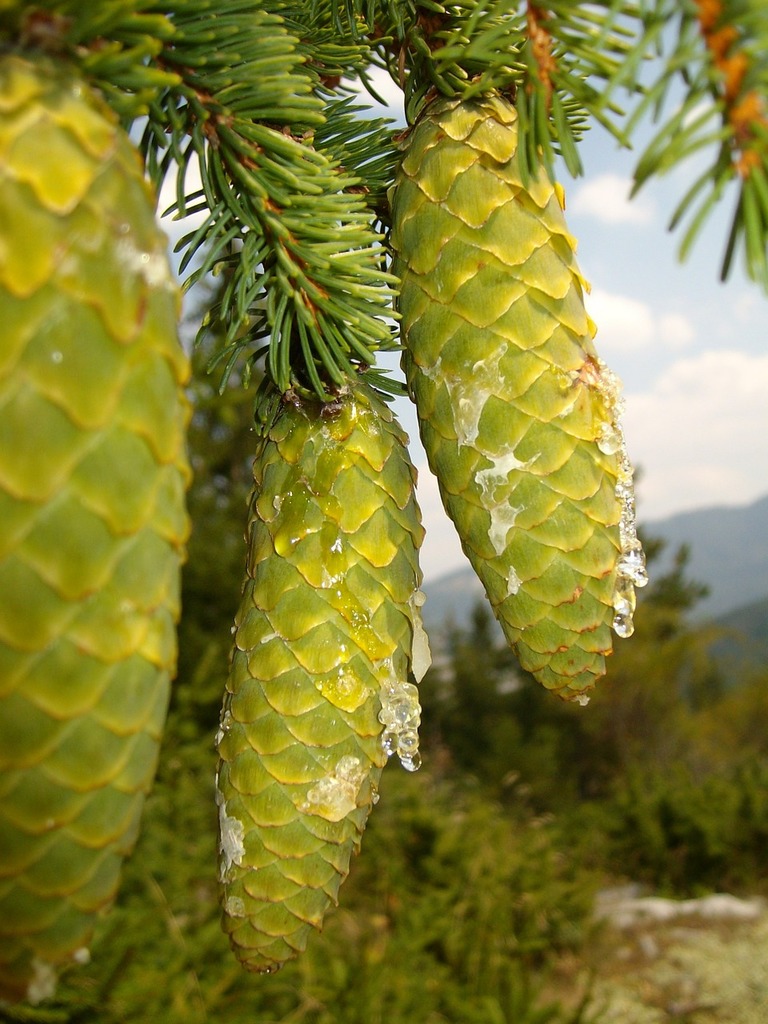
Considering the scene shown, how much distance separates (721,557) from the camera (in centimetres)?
9162

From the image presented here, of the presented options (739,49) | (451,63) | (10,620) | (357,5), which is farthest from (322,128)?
(10,620)

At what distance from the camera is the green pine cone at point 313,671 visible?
1.58 ft

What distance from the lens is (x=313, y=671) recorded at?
50 centimetres

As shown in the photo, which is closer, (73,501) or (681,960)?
(73,501)

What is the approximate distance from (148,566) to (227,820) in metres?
0.25

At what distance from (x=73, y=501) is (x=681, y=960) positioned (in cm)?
544

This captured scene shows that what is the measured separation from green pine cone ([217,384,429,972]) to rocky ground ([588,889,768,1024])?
3788 millimetres

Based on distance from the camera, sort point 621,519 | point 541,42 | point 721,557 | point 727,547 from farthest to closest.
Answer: point 727,547
point 721,557
point 621,519
point 541,42

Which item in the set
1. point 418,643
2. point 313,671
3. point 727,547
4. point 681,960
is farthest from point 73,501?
point 727,547

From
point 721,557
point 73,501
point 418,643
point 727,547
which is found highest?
point 73,501

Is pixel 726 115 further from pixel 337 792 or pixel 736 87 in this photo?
pixel 337 792

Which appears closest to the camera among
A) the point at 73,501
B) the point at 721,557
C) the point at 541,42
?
the point at 73,501

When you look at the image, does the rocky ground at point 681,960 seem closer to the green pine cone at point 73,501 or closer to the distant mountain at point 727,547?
the green pine cone at point 73,501

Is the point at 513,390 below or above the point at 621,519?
above
